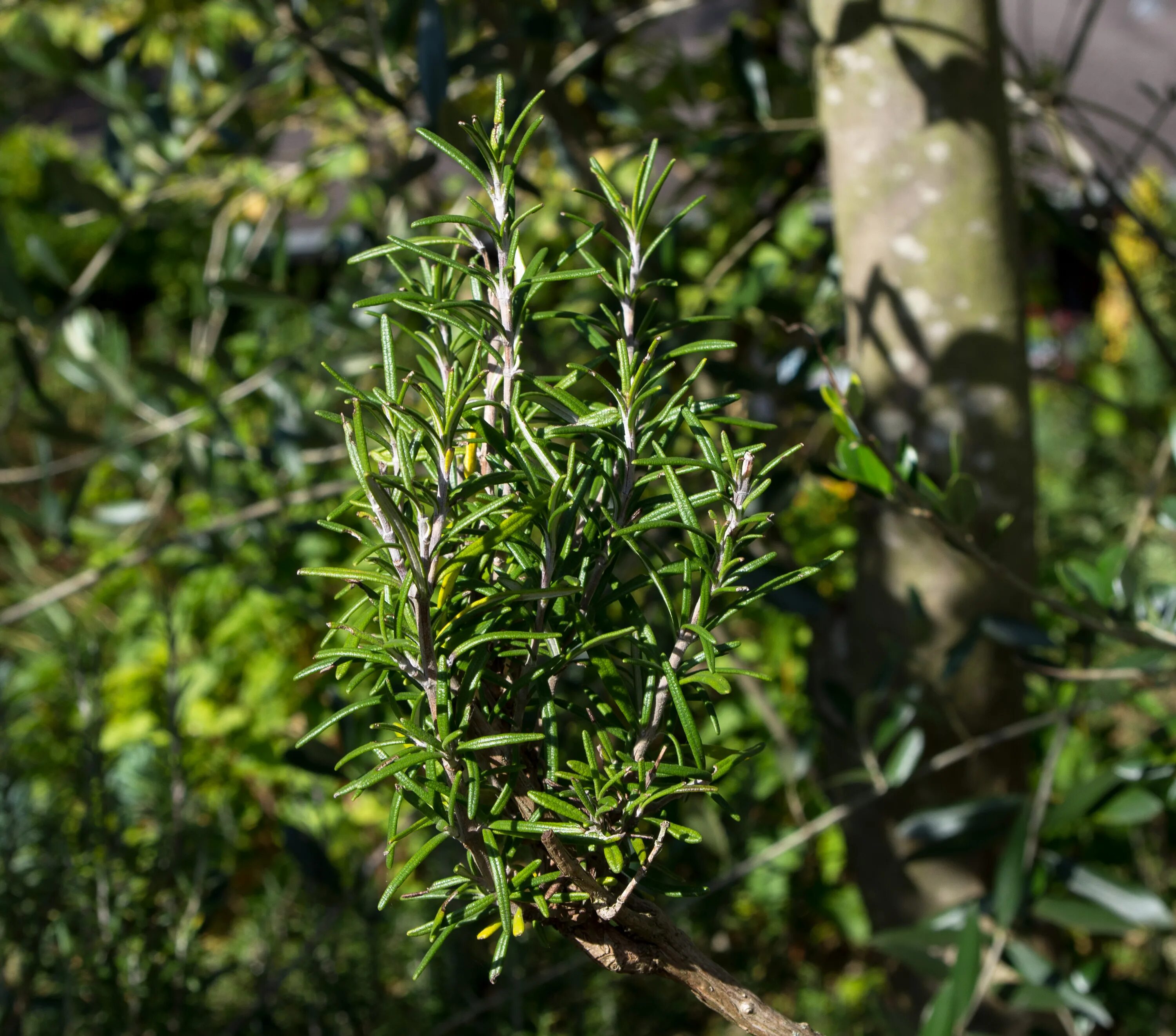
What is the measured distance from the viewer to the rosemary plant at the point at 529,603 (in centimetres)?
38

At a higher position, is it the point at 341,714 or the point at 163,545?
the point at 341,714

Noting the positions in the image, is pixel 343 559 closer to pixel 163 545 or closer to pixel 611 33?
pixel 163 545

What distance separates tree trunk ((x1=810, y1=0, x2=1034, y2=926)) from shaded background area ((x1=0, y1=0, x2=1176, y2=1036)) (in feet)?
0.25

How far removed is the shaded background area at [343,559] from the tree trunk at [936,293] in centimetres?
8

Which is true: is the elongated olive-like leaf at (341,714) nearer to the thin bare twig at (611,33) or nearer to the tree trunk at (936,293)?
the tree trunk at (936,293)

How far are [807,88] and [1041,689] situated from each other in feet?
3.71

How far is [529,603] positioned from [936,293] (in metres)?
0.75

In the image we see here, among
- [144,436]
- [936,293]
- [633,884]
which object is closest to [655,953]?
[633,884]

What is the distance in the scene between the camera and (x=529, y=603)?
43 centimetres

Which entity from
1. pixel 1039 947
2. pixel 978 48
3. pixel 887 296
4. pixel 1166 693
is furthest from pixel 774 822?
pixel 978 48

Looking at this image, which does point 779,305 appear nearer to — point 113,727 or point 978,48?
point 978,48

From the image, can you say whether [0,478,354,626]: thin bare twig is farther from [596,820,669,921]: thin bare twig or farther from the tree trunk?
[596,820,669,921]: thin bare twig

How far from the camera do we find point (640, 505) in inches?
17.8

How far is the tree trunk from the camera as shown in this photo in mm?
1012
